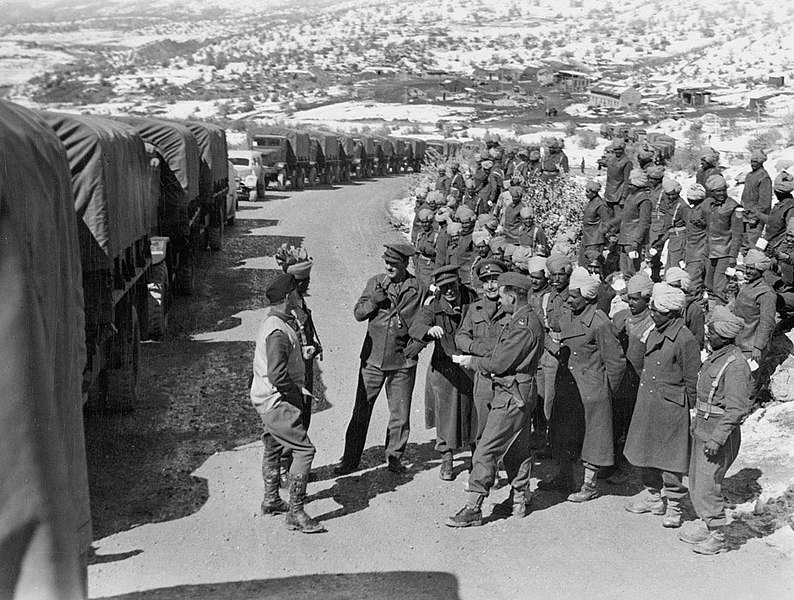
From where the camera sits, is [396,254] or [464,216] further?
[464,216]

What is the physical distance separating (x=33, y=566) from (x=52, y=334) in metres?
0.56

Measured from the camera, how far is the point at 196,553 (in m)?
5.72

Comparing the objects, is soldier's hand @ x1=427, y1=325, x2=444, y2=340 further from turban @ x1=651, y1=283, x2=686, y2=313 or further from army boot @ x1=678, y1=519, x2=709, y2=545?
army boot @ x1=678, y1=519, x2=709, y2=545

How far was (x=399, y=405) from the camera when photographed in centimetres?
727

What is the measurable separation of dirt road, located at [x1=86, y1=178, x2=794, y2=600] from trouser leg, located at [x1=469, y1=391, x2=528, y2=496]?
345 millimetres

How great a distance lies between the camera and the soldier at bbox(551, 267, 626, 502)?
6.83 metres

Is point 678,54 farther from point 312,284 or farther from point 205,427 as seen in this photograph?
point 205,427

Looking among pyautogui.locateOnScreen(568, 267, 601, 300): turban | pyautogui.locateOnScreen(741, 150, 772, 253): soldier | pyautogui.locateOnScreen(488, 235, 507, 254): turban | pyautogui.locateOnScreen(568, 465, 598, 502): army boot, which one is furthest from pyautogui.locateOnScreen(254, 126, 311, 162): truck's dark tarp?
pyautogui.locateOnScreen(568, 465, 598, 502): army boot

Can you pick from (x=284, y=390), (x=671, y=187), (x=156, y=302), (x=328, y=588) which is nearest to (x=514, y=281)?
(x=284, y=390)

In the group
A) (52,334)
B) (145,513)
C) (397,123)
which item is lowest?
(397,123)

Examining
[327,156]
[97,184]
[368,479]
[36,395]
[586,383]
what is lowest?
[327,156]

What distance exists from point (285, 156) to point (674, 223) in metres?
22.9

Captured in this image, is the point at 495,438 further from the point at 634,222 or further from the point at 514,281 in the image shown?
the point at 634,222

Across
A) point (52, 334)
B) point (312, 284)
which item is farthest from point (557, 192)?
point (52, 334)
